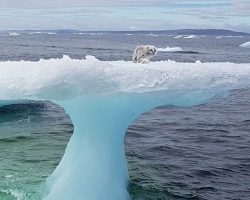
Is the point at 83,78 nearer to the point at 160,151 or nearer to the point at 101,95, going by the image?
the point at 101,95

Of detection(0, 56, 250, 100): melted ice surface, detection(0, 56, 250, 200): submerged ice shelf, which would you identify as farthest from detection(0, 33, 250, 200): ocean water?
detection(0, 56, 250, 100): melted ice surface

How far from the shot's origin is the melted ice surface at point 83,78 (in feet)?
31.8

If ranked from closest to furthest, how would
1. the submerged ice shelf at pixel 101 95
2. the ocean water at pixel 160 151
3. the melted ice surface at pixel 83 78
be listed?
the melted ice surface at pixel 83 78 → the submerged ice shelf at pixel 101 95 → the ocean water at pixel 160 151

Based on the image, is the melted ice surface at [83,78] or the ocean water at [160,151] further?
the ocean water at [160,151]

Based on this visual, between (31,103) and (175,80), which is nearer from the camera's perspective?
(175,80)

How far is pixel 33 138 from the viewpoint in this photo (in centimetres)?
1789

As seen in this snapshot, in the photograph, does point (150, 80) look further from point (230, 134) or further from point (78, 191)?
point (230, 134)

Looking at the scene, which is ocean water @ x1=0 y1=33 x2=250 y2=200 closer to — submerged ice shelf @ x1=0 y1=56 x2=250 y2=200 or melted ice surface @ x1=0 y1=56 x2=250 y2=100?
submerged ice shelf @ x1=0 y1=56 x2=250 y2=200

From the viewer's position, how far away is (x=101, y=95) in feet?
33.6

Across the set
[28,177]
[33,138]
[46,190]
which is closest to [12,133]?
[33,138]

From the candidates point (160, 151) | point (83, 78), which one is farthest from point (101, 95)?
point (160, 151)

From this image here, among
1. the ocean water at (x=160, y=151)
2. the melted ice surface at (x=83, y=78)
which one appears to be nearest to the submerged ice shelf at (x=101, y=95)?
the melted ice surface at (x=83, y=78)

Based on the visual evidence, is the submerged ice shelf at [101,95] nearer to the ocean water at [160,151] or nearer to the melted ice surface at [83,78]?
the melted ice surface at [83,78]

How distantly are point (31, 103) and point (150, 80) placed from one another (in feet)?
52.3
